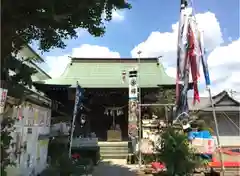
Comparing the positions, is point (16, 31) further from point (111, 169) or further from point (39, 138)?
point (111, 169)

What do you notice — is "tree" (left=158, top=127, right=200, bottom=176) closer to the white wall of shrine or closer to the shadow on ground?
the shadow on ground

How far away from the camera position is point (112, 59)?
23.7m

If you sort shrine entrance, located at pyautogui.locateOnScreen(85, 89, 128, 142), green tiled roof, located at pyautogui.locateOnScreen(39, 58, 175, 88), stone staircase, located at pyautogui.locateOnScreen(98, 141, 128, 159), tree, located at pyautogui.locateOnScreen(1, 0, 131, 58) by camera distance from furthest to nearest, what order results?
1. green tiled roof, located at pyautogui.locateOnScreen(39, 58, 175, 88)
2. shrine entrance, located at pyautogui.locateOnScreen(85, 89, 128, 142)
3. stone staircase, located at pyautogui.locateOnScreen(98, 141, 128, 159)
4. tree, located at pyautogui.locateOnScreen(1, 0, 131, 58)

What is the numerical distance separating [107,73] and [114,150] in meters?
6.76

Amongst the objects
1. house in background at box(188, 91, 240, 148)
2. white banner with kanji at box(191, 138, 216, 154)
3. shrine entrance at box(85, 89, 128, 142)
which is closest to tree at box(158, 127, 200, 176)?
white banner with kanji at box(191, 138, 216, 154)

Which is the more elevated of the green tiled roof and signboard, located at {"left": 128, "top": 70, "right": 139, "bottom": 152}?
the green tiled roof

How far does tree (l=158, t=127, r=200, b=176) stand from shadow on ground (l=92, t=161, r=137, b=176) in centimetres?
223

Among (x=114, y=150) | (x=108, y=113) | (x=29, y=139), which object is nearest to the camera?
(x=29, y=139)

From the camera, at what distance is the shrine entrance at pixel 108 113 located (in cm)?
1883

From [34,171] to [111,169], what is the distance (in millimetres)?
3979

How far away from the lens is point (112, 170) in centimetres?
1234

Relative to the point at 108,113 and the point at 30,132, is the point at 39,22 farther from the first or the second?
the point at 108,113

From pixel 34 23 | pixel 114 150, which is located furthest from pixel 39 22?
pixel 114 150

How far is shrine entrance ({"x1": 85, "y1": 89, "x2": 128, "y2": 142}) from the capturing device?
1883cm
